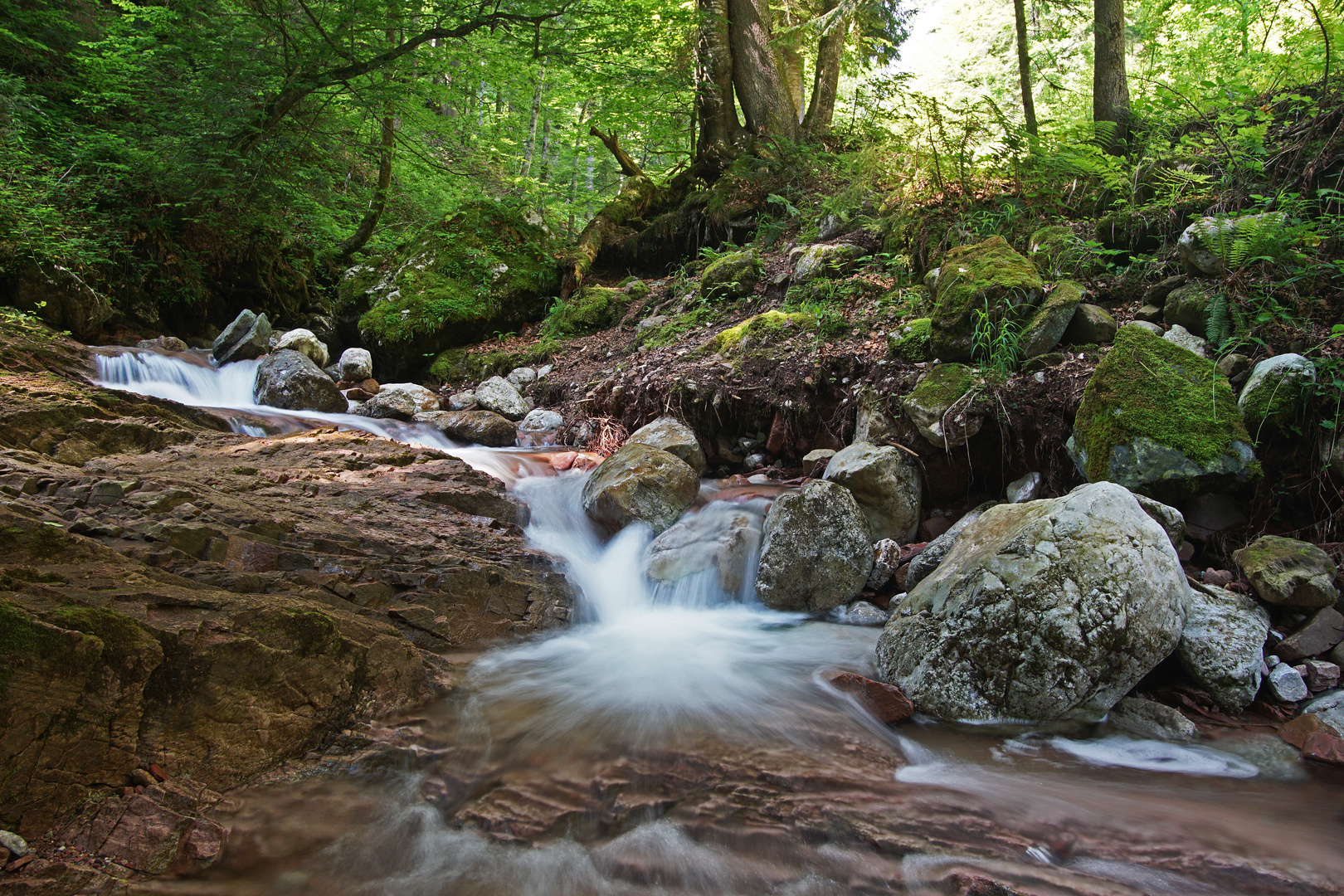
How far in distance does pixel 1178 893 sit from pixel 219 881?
306cm

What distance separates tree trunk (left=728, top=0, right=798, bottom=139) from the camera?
11789 mm

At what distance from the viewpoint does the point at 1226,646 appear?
10.9 feet

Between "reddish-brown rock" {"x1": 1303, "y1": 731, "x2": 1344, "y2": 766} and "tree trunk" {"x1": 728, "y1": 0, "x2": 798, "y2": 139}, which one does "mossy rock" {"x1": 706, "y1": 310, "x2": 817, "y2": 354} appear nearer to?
"reddish-brown rock" {"x1": 1303, "y1": 731, "x2": 1344, "y2": 766}

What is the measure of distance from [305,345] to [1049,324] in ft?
32.5

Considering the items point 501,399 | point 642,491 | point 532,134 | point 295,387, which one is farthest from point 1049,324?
point 532,134

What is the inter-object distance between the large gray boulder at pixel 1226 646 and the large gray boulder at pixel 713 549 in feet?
8.93

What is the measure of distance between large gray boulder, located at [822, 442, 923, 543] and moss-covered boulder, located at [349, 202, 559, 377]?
8018 millimetres

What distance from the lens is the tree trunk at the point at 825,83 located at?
39.2 feet

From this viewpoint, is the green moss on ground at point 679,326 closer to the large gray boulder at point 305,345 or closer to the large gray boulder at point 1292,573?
the large gray boulder at point 305,345

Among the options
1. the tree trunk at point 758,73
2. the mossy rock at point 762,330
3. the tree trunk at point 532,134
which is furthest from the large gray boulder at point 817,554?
the tree trunk at point 532,134

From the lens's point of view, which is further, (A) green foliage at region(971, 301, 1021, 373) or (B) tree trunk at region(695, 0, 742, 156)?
(B) tree trunk at region(695, 0, 742, 156)

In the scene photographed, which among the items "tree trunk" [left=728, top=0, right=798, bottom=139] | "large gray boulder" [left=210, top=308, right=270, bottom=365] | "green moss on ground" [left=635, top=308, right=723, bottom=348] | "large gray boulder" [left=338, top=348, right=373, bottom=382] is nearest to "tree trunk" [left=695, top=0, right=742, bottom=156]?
"tree trunk" [left=728, top=0, right=798, bottom=139]

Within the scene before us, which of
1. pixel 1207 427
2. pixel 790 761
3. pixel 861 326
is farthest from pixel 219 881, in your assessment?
pixel 861 326

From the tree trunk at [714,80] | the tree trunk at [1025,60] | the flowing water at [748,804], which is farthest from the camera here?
the tree trunk at [714,80]
